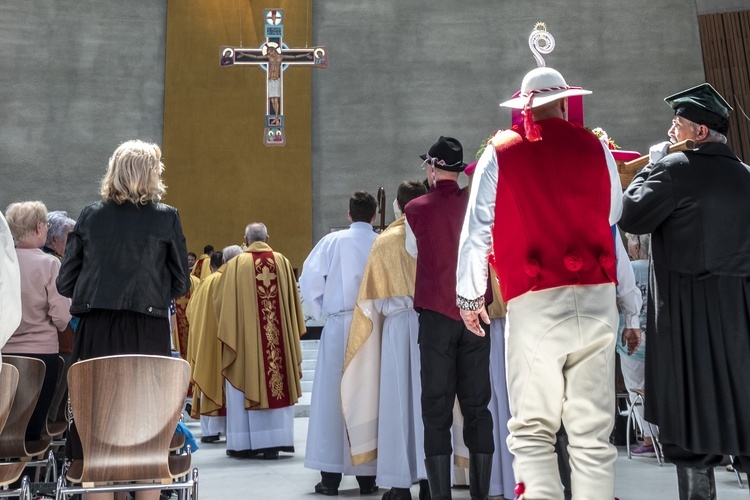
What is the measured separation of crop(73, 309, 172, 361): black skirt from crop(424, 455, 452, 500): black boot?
52.6 inches

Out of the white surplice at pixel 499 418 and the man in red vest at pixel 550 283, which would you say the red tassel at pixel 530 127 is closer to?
the man in red vest at pixel 550 283

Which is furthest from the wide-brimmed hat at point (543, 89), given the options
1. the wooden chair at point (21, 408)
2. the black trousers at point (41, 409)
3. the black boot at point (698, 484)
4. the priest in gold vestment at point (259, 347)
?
the priest in gold vestment at point (259, 347)

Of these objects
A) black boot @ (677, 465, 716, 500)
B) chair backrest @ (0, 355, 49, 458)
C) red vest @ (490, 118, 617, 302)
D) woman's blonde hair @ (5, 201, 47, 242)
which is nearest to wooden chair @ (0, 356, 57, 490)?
chair backrest @ (0, 355, 49, 458)

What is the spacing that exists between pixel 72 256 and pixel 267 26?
9.30 metres

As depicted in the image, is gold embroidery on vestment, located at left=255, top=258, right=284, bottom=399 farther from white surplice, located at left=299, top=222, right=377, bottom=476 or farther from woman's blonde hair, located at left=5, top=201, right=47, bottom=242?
woman's blonde hair, located at left=5, top=201, right=47, bottom=242

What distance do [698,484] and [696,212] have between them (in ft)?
3.31

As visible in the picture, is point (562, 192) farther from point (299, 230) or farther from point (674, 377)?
point (299, 230)

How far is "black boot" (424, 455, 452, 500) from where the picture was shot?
156 inches

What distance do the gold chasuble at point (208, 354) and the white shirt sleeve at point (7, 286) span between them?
4257 millimetres

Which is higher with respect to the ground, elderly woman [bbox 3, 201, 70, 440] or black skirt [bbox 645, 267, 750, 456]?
elderly woman [bbox 3, 201, 70, 440]

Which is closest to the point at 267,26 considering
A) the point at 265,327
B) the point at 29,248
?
the point at 265,327

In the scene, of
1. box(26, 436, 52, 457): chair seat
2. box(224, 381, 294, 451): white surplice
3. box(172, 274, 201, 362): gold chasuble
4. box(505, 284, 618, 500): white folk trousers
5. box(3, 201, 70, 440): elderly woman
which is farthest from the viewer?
box(172, 274, 201, 362): gold chasuble

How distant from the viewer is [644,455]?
614cm

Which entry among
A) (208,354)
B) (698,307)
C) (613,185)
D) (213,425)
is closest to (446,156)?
(613,185)
